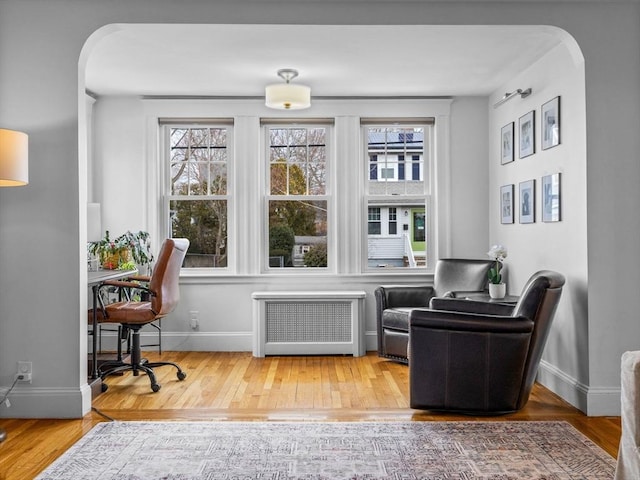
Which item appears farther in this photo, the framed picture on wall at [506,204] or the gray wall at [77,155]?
the framed picture on wall at [506,204]

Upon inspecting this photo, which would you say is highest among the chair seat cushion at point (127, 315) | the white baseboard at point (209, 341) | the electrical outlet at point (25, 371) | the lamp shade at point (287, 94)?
the lamp shade at point (287, 94)

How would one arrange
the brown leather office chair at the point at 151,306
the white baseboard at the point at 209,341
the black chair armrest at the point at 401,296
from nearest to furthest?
1. the brown leather office chair at the point at 151,306
2. the black chair armrest at the point at 401,296
3. the white baseboard at the point at 209,341

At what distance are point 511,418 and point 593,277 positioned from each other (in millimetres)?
979

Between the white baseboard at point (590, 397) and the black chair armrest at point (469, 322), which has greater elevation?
the black chair armrest at point (469, 322)

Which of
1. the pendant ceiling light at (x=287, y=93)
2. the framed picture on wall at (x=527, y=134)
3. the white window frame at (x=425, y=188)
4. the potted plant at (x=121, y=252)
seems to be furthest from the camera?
the white window frame at (x=425, y=188)

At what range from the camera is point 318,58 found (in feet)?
15.1

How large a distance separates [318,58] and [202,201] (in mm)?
2082

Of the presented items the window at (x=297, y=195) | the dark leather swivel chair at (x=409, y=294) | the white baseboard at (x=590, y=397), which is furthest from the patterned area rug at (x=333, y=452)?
the window at (x=297, y=195)

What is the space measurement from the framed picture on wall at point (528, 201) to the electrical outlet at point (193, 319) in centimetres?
310

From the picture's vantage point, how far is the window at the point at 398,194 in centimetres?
609

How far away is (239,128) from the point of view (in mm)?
5930

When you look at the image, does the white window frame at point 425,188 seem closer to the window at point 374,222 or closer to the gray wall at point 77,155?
the window at point 374,222

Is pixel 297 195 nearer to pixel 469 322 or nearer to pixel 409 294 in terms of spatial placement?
pixel 409 294

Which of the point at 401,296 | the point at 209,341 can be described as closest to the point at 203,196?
the point at 209,341
